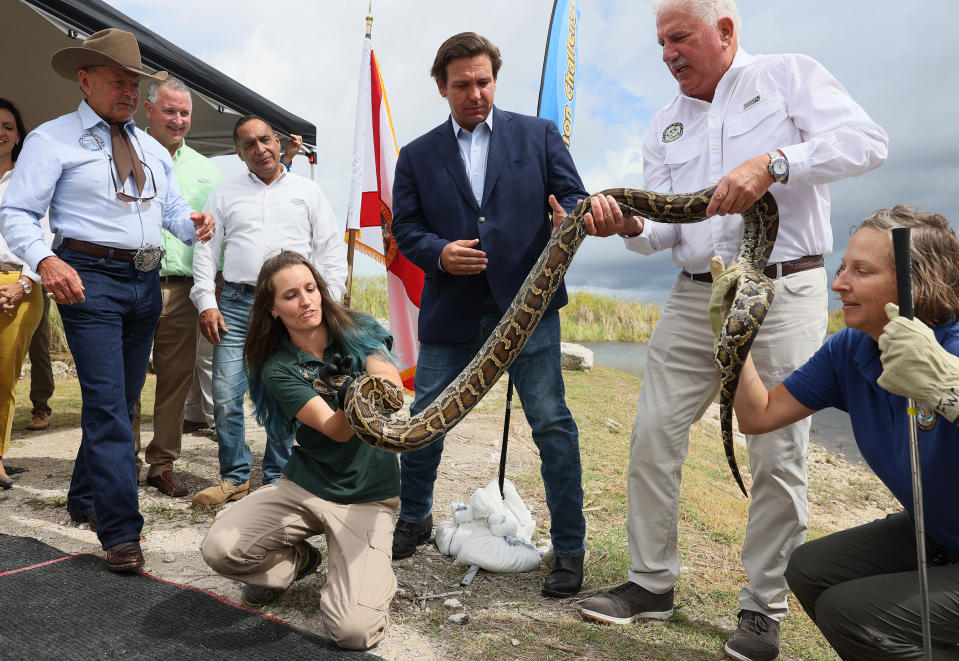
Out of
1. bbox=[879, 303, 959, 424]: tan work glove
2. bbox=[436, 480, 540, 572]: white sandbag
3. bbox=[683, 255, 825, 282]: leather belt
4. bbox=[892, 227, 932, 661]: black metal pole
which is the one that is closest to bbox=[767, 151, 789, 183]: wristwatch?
bbox=[683, 255, 825, 282]: leather belt

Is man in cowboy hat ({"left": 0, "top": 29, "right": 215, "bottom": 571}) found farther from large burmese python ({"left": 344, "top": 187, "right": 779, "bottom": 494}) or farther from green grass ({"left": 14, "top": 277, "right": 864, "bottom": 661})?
large burmese python ({"left": 344, "top": 187, "right": 779, "bottom": 494})

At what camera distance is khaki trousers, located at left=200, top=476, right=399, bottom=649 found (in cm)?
320

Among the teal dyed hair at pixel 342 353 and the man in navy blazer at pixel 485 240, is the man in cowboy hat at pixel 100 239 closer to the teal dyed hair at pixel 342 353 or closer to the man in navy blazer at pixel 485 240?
the teal dyed hair at pixel 342 353

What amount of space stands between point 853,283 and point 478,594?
2609mm

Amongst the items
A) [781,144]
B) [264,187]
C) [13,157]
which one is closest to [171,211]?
[264,187]

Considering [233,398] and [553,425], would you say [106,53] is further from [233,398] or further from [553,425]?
[553,425]

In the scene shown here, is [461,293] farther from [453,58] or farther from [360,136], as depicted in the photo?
[360,136]

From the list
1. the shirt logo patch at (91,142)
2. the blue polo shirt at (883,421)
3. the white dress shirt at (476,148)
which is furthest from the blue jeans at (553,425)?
the shirt logo patch at (91,142)

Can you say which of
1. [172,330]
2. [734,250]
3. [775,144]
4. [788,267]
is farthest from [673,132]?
[172,330]

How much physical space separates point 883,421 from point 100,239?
4.36 metres

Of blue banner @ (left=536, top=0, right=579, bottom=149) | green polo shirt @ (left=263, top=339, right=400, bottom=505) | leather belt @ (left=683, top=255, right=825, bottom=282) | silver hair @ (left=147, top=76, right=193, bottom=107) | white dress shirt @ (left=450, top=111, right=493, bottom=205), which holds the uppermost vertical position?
blue banner @ (left=536, top=0, right=579, bottom=149)

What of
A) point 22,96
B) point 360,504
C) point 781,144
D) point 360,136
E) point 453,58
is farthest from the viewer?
point 22,96

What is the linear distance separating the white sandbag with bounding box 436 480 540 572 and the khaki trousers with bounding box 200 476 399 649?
695mm

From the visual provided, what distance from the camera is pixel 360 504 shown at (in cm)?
365
